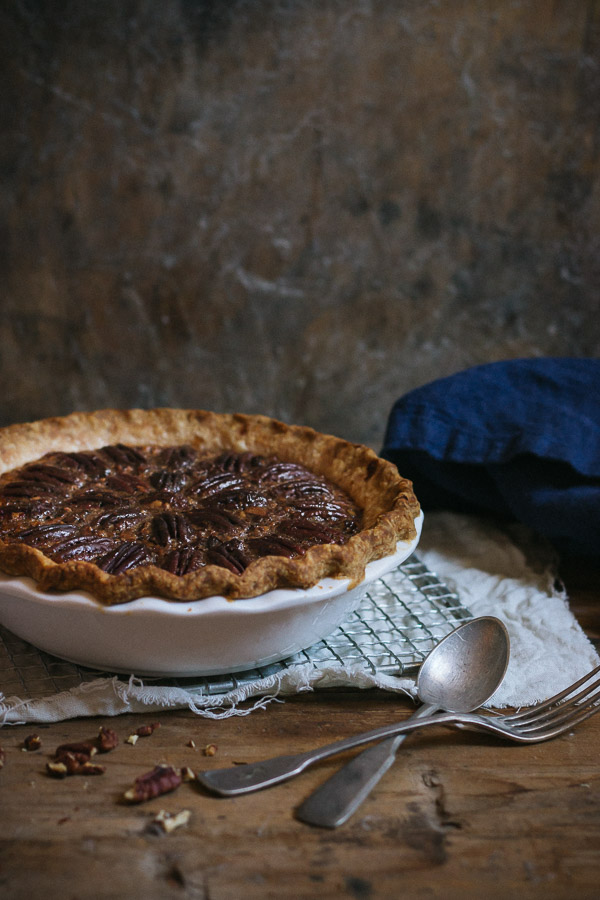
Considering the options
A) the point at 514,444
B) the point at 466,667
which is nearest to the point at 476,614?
the point at 466,667

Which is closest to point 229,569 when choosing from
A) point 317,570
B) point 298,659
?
point 317,570

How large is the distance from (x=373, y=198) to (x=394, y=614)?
2173mm

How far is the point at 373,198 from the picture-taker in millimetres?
3389

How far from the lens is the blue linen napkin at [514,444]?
2107 millimetres

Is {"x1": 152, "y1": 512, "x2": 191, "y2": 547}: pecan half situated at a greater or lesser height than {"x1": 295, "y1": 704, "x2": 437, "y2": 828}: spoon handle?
greater

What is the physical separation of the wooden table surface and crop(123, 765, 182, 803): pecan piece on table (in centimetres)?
1

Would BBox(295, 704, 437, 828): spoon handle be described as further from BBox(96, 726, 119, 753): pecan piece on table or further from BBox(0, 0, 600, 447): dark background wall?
BBox(0, 0, 600, 447): dark background wall

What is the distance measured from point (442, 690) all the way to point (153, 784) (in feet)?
1.92

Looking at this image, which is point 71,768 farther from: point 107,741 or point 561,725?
point 561,725

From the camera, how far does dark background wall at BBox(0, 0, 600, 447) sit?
10.3 ft

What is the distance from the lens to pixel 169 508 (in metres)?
1.84

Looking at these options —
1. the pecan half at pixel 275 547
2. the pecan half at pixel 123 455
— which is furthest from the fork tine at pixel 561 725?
the pecan half at pixel 123 455

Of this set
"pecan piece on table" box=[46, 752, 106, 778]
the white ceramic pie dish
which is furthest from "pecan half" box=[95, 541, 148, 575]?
"pecan piece on table" box=[46, 752, 106, 778]

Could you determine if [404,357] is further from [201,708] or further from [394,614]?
[201,708]
